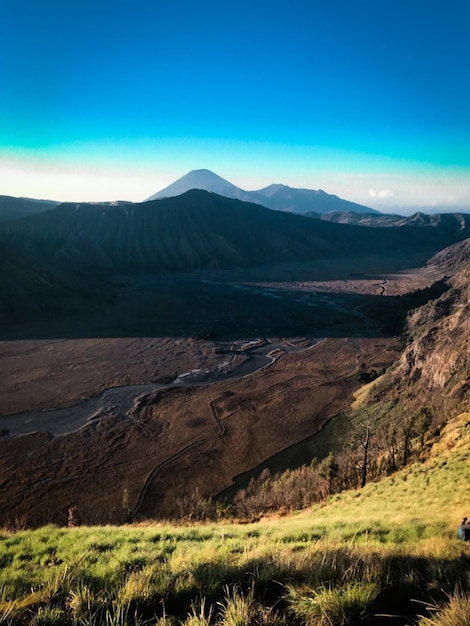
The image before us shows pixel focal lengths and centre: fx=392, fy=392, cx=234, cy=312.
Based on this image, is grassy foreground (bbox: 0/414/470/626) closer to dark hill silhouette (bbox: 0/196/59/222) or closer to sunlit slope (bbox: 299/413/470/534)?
sunlit slope (bbox: 299/413/470/534)

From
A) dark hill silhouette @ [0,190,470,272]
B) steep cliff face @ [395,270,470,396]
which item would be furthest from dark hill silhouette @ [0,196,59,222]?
steep cliff face @ [395,270,470,396]

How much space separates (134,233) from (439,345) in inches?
4091

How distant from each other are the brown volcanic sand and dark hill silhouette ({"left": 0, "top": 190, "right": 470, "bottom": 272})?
66742 mm

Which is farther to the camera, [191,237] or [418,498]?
[191,237]

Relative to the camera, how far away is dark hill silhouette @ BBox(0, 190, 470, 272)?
354ft

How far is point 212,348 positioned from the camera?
5125 centimetres

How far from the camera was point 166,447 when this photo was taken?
2817 centimetres

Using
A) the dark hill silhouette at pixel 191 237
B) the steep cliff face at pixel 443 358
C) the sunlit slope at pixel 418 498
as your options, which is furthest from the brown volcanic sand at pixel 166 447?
the dark hill silhouette at pixel 191 237

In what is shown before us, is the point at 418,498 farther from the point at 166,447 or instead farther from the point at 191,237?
the point at 191,237

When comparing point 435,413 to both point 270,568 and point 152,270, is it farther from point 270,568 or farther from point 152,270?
point 152,270

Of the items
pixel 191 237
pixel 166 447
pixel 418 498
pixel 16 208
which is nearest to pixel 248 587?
pixel 418 498

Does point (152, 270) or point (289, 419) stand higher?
point (152, 270)

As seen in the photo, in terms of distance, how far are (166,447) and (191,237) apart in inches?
4022

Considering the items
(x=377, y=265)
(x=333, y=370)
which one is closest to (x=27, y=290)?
(x=333, y=370)
